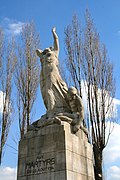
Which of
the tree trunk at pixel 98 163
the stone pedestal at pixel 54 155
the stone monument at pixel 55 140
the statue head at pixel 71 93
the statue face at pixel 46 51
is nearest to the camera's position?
the stone pedestal at pixel 54 155

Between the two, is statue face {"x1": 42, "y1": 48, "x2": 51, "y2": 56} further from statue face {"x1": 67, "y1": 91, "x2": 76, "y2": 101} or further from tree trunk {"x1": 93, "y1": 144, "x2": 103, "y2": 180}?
tree trunk {"x1": 93, "y1": 144, "x2": 103, "y2": 180}

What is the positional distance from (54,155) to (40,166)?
1.88 feet

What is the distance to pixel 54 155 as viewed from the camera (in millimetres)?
8250

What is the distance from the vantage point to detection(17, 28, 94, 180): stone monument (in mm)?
8141

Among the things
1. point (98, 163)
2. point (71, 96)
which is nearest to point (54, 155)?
point (71, 96)

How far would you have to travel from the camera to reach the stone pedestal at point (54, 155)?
8.04 meters

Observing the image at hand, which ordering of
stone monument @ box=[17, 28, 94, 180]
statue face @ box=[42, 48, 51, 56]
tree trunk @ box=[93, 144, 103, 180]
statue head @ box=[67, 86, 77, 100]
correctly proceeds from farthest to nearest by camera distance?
tree trunk @ box=[93, 144, 103, 180]
statue face @ box=[42, 48, 51, 56]
statue head @ box=[67, 86, 77, 100]
stone monument @ box=[17, 28, 94, 180]

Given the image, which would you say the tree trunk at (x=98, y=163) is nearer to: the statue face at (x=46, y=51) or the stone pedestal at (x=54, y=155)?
the stone pedestal at (x=54, y=155)

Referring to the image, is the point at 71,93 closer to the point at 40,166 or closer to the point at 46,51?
the point at 46,51

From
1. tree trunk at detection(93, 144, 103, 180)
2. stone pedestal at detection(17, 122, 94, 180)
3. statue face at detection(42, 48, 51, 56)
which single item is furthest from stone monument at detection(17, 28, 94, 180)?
tree trunk at detection(93, 144, 103, 180)

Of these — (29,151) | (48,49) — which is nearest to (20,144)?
(29,151)

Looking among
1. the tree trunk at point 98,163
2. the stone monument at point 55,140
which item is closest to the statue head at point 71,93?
the stone monument at point 55,140

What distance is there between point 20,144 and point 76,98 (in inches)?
98.8

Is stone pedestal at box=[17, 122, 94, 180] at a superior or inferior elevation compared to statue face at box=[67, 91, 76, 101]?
inferior
